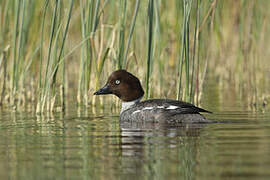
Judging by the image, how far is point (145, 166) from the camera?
5613 millimetres

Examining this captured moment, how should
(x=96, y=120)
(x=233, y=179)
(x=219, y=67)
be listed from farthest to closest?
(x=219, y=67) → (x=96, y=120) → (x=233, y=179)

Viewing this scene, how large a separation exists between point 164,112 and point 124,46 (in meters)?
3.67

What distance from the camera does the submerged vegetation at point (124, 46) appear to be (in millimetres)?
8977

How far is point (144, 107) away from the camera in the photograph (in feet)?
29.6

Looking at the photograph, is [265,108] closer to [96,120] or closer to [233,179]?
[96,120]

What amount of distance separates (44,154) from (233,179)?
2085 millimetres

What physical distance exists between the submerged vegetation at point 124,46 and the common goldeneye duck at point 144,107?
22 cm

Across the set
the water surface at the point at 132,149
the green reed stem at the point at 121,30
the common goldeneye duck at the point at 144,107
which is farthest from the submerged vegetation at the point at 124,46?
the water surface at the point at 132,149

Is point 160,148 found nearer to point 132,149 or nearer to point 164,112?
point 132,149

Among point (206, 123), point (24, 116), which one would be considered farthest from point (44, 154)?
point (24, 116)

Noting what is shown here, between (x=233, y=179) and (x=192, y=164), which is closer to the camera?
(x=233, y=179)

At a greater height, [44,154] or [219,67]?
[219,67]

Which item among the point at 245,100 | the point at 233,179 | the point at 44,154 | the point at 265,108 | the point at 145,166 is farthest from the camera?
the point at 245,100

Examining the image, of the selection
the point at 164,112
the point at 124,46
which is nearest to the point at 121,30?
the point at 164,112
